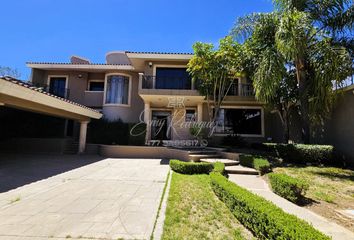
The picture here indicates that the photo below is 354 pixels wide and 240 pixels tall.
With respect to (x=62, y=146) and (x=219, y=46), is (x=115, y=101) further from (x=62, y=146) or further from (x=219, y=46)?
(x=219, y=46)

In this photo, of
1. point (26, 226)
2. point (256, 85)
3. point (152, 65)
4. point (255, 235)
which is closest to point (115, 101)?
point (152, 65)

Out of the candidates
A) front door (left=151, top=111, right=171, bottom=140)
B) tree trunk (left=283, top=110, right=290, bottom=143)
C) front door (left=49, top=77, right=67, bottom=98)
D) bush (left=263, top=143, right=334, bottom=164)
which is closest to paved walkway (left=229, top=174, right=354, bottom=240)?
bush (left=263, top=143, right=334, bottom=164)

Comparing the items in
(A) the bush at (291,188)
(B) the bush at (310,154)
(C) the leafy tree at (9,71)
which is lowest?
(A) the bush at (291,188)

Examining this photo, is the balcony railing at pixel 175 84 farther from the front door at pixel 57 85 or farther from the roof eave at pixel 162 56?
the front door at pixel 57 85

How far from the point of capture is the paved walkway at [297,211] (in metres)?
3.67

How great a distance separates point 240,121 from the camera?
1628 cm

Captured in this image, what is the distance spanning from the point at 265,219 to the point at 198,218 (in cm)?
141

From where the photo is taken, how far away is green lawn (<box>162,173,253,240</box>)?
3611 mm

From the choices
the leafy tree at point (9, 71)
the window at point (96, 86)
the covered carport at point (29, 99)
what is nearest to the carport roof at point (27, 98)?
the covered carport at point (29, 99)

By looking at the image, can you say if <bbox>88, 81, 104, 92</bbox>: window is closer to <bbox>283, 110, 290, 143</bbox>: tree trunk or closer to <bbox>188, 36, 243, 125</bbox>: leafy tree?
<bbox>188, 36, 243, 125</bbox>: leafy tree

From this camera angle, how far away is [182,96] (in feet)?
47.0

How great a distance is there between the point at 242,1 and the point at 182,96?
665cm

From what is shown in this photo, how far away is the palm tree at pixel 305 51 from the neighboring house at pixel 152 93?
4467 millimetres

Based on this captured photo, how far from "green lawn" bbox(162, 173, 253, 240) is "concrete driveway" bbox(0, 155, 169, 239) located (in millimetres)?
410
